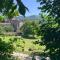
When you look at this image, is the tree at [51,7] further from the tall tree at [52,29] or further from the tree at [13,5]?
the tree at [13,5]

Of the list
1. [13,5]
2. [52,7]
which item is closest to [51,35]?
[52,7]

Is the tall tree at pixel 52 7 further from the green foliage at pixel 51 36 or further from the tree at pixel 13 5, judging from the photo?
the tree at pixel 13 5

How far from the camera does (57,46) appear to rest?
1680cm

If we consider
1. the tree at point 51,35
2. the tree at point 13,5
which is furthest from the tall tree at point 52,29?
the tree at point 13,5

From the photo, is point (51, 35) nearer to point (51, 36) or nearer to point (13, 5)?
point (51, 36)

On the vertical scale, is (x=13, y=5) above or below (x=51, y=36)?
above

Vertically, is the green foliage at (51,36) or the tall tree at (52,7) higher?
the tall tree at (52,7)

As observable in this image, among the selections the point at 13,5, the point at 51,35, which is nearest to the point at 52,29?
the point at 51,35

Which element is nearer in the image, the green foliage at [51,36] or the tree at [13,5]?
the green foliage at [51,36]

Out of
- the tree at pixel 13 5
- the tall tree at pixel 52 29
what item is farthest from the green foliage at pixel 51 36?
the tree at pixel 13 5

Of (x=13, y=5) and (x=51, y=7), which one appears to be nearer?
(x=51, y=7)

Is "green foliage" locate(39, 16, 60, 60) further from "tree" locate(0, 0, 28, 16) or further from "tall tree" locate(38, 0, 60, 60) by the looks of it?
"tree" locate(0, 0, 28, 16)

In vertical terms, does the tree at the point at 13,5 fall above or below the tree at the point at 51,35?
above

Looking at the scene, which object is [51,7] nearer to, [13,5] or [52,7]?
[52,7]
